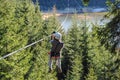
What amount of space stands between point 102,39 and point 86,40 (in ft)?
122

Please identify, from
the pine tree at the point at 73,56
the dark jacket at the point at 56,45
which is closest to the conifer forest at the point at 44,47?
the pine tree at the point at 73,56

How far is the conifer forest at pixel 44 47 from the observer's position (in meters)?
12.7

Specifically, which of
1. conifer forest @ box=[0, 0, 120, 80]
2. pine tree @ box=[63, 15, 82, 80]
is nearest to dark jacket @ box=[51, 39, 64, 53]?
conifer forest @ box=[0, 0, 120, 80]

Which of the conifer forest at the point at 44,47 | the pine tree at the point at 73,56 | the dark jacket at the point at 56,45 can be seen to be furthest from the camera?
the pine tree at the point at 73,56

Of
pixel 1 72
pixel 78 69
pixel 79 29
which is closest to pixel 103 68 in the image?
pixel 78 69

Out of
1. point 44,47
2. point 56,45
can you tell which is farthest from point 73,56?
point 56,45

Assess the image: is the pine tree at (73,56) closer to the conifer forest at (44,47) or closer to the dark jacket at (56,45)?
the conifer forest at (44,47)

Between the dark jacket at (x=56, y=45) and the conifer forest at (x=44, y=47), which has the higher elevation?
the dark jacket at (x=56, y=45)

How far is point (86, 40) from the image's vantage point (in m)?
49.6

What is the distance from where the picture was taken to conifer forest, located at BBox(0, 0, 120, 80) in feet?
41.6

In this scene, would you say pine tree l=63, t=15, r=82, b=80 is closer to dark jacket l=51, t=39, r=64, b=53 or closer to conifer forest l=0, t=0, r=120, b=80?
conifer forest l=0, t=0, r=120, b=80

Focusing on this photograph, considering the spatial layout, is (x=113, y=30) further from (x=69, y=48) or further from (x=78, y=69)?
(x=69, y=48)

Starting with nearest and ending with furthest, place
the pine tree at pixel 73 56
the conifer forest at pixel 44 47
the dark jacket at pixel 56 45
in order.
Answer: the conifer forest at pixel 44 47
the dark jacket at pixel 56 45
the pine tree at pixel 73 56

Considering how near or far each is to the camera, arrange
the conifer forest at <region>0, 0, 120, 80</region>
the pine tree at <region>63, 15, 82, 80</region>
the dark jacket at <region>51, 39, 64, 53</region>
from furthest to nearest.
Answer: the pine tree at <region>63, 15, 82, 80</region>
the dark jacket at <region>51, 39, 64, 53</region>
the conifer forest at <region>0, 0, 120, 80</region>
